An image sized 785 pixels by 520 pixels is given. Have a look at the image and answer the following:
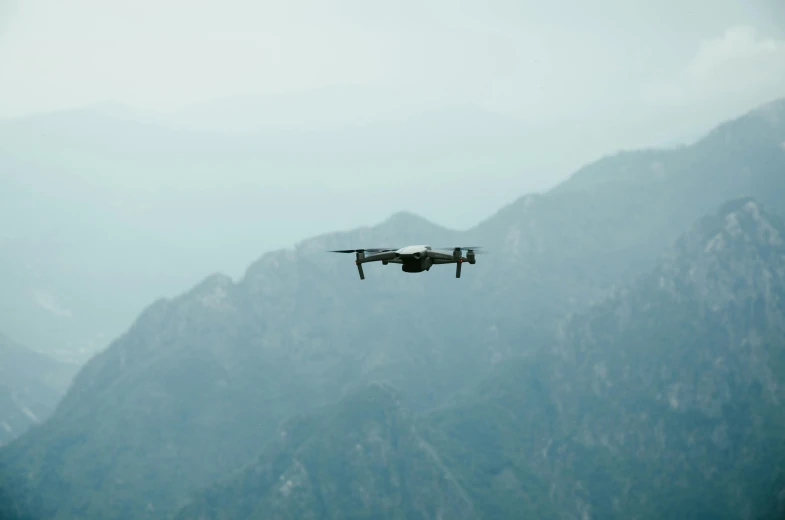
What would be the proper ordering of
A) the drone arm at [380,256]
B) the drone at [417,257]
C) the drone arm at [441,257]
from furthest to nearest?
the drone arm at [441,257] < the drone arm at [380,256] < the drone at [417,257]

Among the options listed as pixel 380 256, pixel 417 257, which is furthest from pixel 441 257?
pixel 380 256

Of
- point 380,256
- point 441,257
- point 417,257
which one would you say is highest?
point 380,256

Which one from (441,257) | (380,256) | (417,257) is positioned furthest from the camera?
(441,257)

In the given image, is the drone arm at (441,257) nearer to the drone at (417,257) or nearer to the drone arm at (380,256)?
the drone at (417,257)

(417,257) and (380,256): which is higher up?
(380,256)

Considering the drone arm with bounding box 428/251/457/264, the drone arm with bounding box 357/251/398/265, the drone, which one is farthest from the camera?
the drone arm with bounding box 428/251/457/264

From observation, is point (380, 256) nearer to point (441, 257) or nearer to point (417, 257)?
point (417, 257)

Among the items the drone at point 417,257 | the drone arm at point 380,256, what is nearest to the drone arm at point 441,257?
the drone at point 417,257

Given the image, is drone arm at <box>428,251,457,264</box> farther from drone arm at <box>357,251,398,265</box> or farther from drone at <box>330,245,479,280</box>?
drone arm at <box>357,251,398,265</box>

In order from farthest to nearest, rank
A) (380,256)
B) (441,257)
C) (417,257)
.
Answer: (441,257) < (380,256) < (417,257)

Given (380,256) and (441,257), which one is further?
(441,257)

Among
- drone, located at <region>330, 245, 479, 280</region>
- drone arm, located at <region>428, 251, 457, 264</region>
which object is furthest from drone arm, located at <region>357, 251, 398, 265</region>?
drone arm, located at <region>428, 251, 457, 264</region>
